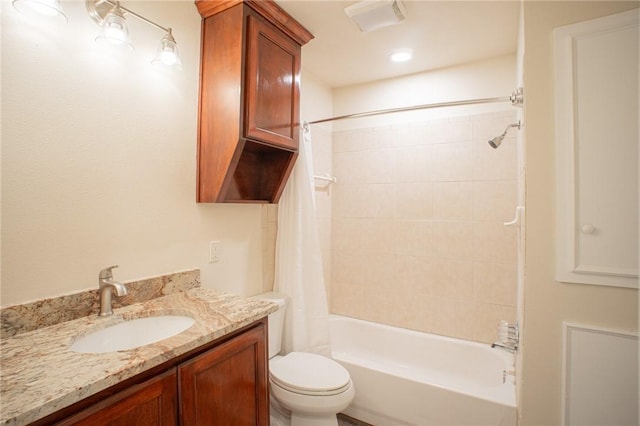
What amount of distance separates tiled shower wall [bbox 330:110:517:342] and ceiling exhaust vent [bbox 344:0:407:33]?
0.95m

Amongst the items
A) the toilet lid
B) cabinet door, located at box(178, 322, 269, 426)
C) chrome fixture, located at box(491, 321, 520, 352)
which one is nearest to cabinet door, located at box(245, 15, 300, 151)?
cabinet door, located at box(178, 322, 269, 426)

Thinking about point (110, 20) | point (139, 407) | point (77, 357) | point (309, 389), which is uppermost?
point (110, 20)

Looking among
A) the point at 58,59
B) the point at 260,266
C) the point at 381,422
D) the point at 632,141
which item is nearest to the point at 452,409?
the point at 381,422

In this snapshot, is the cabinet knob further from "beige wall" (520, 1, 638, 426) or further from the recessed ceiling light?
the recessed ceiling light

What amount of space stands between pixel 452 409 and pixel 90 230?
6.56 feet

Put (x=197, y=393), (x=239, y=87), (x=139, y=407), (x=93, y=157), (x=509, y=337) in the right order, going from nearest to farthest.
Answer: (x=139, y=407) → (x=197, y=393) → (x=93, y=157) → (x=239, y=87) → (x=509, y=337)

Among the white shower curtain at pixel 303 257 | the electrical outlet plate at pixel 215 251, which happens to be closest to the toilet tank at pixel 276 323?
the white shower curtain at pixel 303 257

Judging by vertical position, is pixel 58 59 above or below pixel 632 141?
above

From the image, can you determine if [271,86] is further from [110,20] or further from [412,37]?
[412,37]

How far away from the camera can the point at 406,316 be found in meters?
2.55

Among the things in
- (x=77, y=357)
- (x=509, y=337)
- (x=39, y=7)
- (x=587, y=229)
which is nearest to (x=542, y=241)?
(x=587, y=229)

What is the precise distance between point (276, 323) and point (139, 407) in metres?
1.09

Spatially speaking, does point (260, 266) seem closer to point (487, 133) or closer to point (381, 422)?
point (381, 422)

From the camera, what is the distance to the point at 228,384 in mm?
1150
